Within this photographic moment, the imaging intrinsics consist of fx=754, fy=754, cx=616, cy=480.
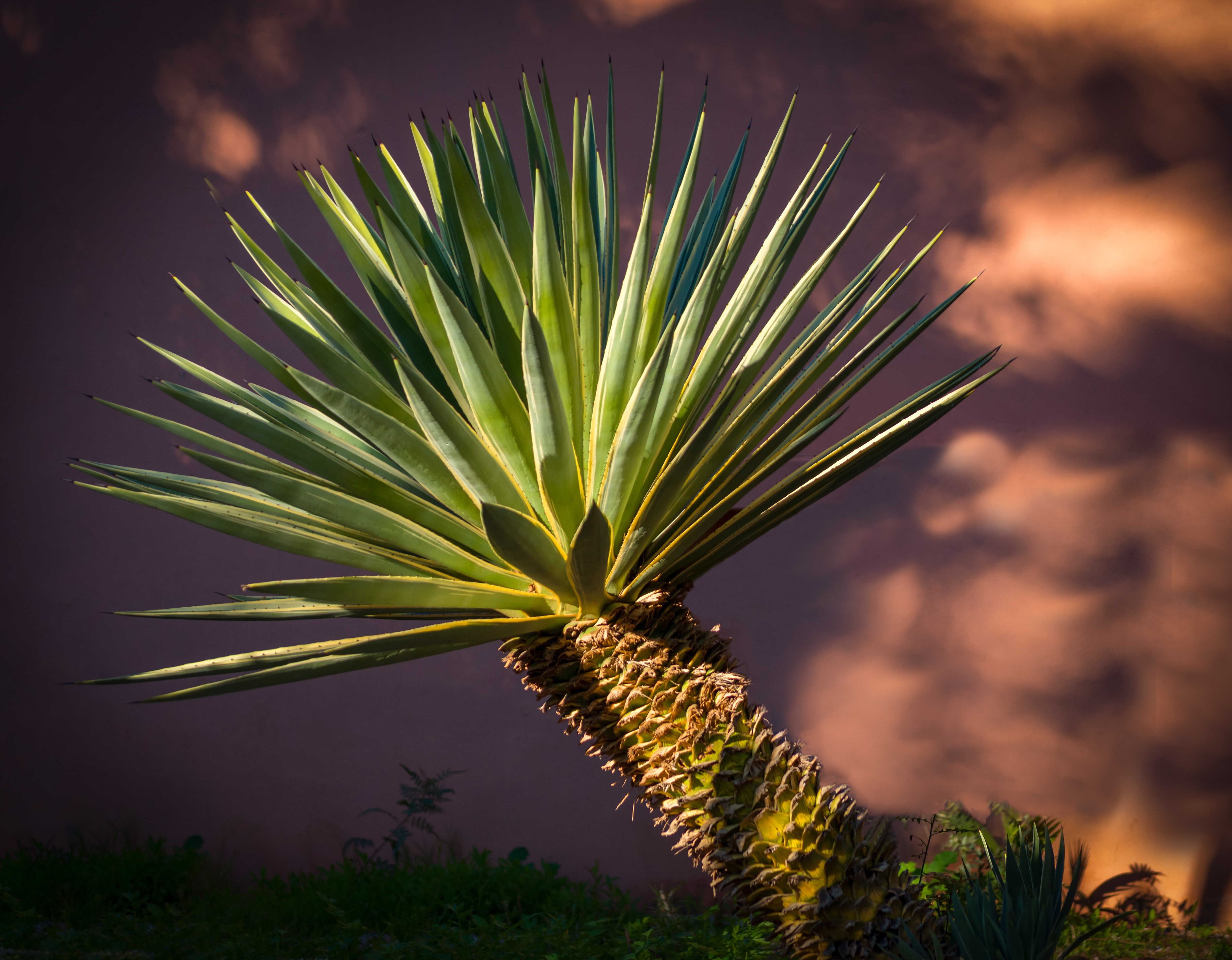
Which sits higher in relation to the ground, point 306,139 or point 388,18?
point 388,18

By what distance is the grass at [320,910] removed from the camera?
1913 millimetres

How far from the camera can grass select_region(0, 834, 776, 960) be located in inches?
75.3

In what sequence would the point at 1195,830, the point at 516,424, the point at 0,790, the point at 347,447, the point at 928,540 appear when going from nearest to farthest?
the point at 516,424 < the point at 347,447 < the point at 1195,830 < the point at 928,540 < the point at 0,790

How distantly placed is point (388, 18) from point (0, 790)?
10.8 ft

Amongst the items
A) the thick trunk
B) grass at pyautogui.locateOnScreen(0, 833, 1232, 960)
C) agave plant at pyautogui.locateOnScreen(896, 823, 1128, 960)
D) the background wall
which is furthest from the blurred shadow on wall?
the thick trunk

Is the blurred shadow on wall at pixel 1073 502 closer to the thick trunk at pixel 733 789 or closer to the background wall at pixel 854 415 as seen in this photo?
the background wall at pixel 854 415

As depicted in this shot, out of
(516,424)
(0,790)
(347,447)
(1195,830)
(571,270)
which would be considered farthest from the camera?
(0,790)

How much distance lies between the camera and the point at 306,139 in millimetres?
2820

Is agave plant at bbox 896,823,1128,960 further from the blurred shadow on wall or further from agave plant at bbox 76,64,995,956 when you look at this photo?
the blurred shadow on wall

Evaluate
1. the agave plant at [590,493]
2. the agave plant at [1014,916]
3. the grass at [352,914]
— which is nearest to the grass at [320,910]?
the grass at [352,914]

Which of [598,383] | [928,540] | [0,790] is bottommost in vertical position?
[0,790]

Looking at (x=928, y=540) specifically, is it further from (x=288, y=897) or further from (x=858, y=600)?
(x=288, y=897)

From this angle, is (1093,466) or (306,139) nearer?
(1093,466)

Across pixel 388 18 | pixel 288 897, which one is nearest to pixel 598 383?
pixel 288 897
